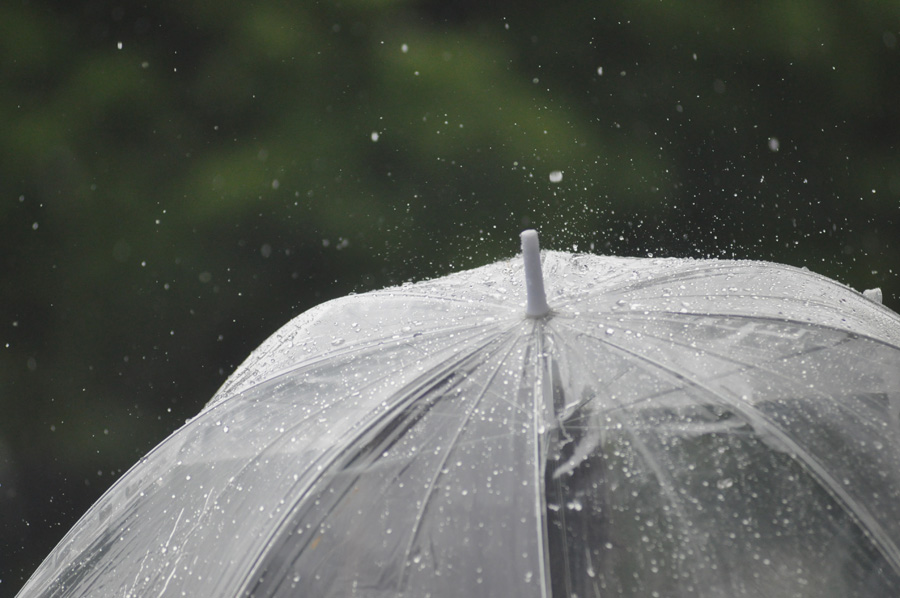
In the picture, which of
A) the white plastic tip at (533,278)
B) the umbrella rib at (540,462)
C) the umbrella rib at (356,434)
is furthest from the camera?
the white plastic tip at (533,278)

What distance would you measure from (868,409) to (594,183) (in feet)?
10.9

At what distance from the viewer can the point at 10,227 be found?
182 inches

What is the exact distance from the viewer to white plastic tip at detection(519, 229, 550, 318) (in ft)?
4.87

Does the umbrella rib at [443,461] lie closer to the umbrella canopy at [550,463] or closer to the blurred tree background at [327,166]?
the umbrella canopy at [550,463]

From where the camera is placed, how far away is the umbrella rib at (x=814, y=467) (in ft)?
4.14

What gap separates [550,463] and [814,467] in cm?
35

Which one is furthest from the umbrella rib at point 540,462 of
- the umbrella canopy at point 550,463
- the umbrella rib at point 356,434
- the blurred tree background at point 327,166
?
the blurred tree background at point 327,166

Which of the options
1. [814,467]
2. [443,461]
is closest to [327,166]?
[443,461]

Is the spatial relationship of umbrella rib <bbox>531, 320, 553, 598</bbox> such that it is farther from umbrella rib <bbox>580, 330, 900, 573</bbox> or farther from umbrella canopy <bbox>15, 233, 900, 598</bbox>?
umbrella rib <bbox>580, 330, 900, 573</bbox>

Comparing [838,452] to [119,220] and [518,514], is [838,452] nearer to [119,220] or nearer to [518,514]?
[518,514]

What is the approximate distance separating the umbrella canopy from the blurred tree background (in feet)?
9.80


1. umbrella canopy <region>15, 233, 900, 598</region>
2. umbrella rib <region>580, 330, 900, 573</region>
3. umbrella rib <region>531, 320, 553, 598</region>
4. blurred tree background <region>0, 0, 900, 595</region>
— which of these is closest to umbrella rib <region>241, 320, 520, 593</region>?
umbrella canopy <region>15, 233, 900, 598</region>

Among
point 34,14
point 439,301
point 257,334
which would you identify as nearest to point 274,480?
Result: point 439,301

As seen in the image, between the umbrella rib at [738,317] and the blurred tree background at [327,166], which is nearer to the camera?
the umbrella rib at [738,317]
